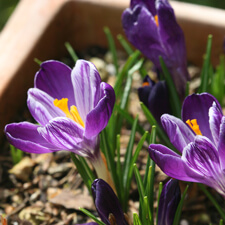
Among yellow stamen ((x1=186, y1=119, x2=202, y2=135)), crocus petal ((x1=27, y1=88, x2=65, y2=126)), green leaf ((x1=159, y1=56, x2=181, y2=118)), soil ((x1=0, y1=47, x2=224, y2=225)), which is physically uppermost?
crocus petal ((x1=27, y1=88, x2=65, y2=126))

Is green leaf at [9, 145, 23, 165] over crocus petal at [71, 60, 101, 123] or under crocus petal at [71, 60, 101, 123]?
under

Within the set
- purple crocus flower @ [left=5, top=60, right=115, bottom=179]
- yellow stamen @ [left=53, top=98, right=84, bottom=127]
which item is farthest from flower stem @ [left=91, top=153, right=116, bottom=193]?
yellow stamen @ [left=53, top=98, right=84, bottom=127]

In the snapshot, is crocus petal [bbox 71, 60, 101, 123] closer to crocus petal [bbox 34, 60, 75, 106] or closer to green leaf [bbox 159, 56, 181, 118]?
crocus petal [bbox 34, 60, 75, 106]

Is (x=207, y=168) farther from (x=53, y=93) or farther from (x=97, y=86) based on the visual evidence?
(x=53, y=93)

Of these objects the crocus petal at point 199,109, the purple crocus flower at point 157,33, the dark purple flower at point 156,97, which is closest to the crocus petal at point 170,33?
the purple crocus flower at point 157,33

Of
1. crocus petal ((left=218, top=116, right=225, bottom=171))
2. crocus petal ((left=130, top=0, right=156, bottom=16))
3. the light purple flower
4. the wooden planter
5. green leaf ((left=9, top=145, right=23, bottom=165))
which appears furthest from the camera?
the wooden planter

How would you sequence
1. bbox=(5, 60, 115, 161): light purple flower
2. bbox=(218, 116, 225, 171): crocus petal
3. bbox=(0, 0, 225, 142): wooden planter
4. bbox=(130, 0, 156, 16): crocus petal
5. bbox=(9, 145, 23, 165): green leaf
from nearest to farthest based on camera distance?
bbox=(218, 116, 225, 171): crocus petal, bbox=(5, 60, 115, 161): light purple flower, bbox=(130, 0, 156, 16): crocus petal, bbox=(9, 145, 23, 165): green leaf, bbox=(0, 0, 225, 142): wooden planter

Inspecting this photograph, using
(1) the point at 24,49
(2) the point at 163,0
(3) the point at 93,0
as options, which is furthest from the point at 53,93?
(3) the point at 93,0
